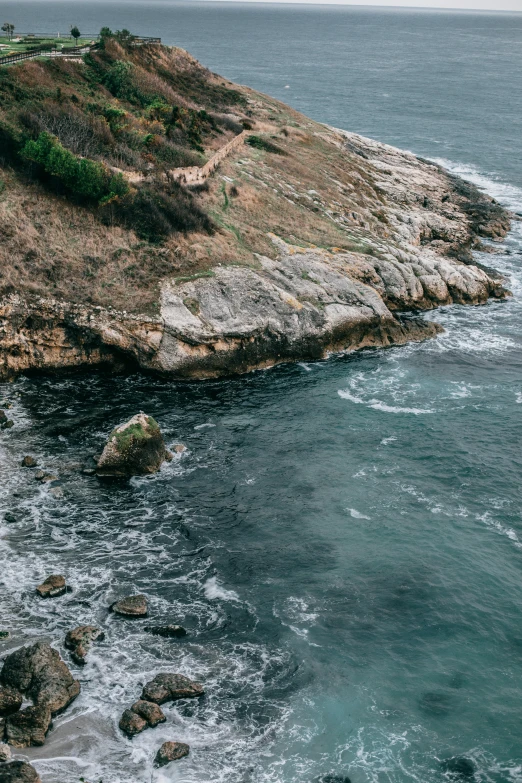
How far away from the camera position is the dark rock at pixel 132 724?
88.9 feet

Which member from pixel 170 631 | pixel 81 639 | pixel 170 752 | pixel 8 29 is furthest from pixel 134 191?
pixel 8 29

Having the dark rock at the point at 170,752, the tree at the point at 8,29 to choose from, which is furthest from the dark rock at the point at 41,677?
the tree at the point at 8,29

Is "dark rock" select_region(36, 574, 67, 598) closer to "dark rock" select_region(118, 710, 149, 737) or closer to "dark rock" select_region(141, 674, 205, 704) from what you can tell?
"dark rock" select_region(141, 674, 205, 704)

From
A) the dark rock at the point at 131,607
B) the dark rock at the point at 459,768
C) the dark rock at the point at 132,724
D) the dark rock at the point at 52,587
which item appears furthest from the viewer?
the dark rock at the point at 52,587

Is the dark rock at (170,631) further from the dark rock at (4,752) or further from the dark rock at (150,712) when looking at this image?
the dark rock at (4,752)

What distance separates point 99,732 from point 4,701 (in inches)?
152

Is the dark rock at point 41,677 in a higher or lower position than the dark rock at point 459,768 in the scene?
higher

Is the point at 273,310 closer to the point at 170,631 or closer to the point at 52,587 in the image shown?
the point at 52,587

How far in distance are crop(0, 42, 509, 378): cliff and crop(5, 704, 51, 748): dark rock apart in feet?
92.6

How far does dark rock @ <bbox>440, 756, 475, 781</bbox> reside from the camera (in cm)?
2592

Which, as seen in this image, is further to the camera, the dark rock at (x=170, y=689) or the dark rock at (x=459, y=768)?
the dark rock at (x=170, y=689)

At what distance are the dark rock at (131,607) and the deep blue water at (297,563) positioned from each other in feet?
2.01

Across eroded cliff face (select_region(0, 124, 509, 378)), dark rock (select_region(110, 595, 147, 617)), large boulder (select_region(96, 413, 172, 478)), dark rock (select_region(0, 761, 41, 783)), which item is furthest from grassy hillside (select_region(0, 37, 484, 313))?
dark rock (select_region(0, 761, 41, 783))

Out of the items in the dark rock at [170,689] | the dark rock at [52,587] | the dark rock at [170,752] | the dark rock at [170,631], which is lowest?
the dark rock at [170,752]
